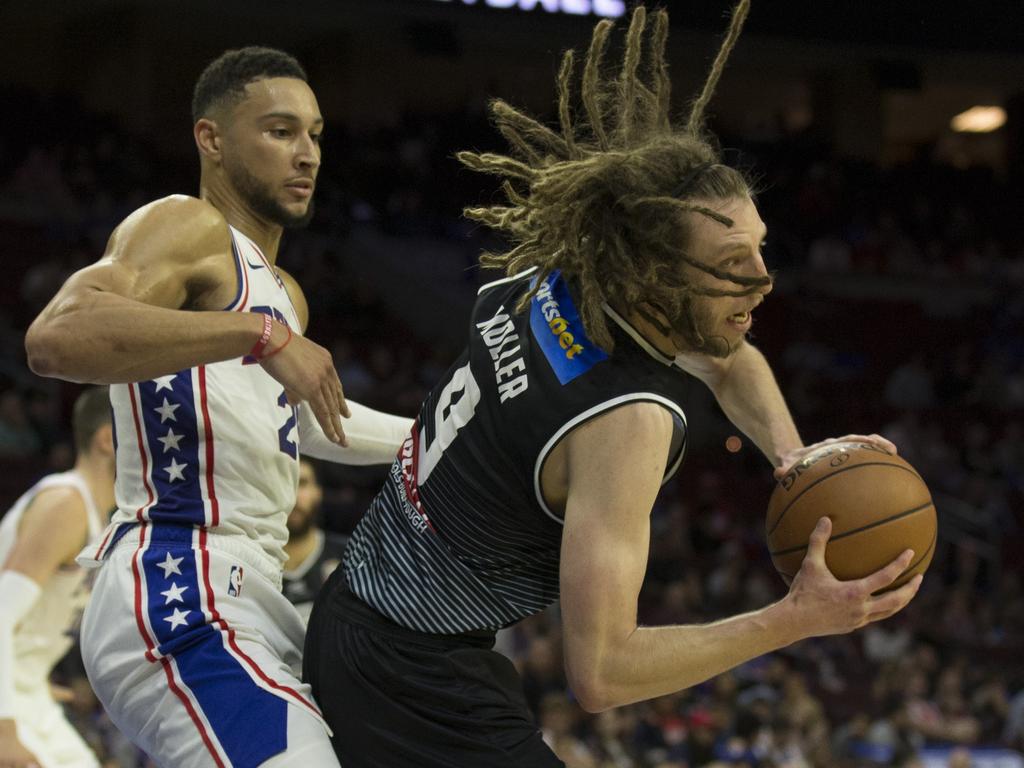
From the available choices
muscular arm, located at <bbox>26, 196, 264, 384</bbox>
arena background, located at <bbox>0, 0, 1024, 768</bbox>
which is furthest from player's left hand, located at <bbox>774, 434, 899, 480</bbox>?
arena background, located at <bbox>0, 0, 1024, 768</bbox>

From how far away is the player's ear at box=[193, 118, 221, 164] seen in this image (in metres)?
3.44

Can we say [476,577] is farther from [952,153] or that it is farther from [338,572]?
[952,153]

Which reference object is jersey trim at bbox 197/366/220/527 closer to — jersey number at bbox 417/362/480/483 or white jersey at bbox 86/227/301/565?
white jersey at bbox 86/227/301/565

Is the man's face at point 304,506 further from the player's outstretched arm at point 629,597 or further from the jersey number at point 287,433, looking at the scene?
the player's outstretched arm at point 629,597

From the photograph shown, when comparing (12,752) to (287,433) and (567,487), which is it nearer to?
(287,433)

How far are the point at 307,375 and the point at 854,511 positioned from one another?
1065 mm

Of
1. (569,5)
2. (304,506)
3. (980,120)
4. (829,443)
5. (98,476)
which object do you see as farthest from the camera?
(980,120)

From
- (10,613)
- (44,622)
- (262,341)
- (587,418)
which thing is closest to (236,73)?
(262,341)

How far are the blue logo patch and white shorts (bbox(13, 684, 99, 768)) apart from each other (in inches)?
130

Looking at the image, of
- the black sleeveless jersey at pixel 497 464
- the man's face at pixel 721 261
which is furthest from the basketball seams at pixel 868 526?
the man's face at pixel 721 261

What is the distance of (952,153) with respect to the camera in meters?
21.5

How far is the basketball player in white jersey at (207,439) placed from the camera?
8.66 ft

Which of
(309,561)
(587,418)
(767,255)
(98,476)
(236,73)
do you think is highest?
(236,73)

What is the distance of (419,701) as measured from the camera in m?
2.62
